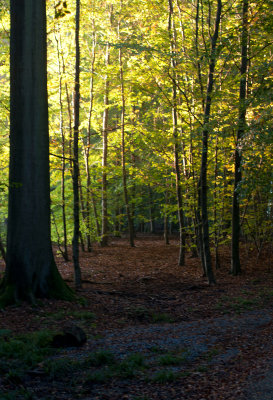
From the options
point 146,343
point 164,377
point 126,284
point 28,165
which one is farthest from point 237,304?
point 28,165

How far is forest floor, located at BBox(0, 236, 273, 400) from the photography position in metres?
4.82

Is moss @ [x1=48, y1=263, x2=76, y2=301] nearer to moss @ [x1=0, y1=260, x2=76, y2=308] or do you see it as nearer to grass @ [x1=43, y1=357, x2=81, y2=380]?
moss @ [x1=0, y1=260, x2=76, y2=308]

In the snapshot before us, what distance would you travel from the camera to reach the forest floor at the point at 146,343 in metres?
4.82

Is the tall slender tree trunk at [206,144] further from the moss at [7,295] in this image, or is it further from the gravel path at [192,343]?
the moss at [7,295]

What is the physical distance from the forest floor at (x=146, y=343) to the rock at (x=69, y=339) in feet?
0.33

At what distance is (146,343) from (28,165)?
4447 millimetres

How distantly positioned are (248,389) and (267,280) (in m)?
9.77

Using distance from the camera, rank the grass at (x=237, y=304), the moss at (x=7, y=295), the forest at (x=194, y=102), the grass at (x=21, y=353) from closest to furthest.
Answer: the grass at (x=21, y=353)
the moss at (x=7, y=295)
the grass at (x=237, y=304)
the forest at (x=194, y=102)

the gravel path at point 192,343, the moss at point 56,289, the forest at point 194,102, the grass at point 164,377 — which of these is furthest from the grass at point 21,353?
the forest at point 194,102

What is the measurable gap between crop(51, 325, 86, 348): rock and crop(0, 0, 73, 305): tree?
233 centimetres

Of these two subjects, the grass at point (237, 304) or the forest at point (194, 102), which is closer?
the grass at point (237, 304)

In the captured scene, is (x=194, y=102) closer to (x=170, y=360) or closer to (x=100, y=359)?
(x=170, y=360)

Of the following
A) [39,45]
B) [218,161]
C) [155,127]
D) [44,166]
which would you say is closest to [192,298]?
[44,166]

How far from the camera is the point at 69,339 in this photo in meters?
6.41
